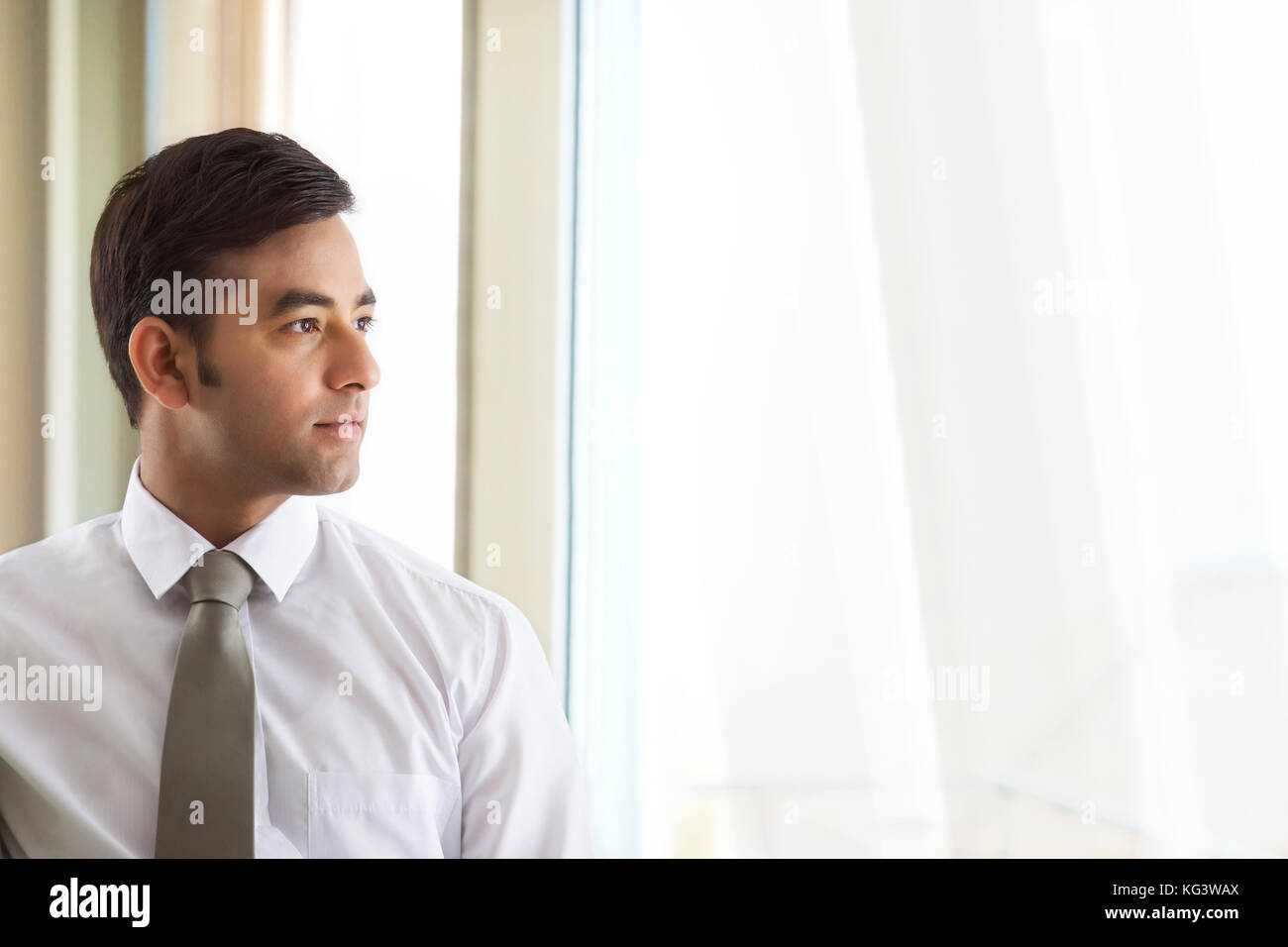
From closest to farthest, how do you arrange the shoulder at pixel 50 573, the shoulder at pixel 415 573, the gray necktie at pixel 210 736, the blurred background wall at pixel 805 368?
the gray necktie at pixel 210 736 → the shoulder at pixel 50 573 → the shoulder at pixel 415 573 → the blurred background wall at pixel 805 368

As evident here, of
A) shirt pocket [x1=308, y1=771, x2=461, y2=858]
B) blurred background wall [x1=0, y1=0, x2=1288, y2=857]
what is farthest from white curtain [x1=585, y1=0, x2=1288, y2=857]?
shirt pocket [x1=308, y1=771, x2=461, y2=858]

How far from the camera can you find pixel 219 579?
84 centimetres

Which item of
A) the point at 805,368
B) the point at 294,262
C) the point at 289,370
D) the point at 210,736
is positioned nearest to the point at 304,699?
the point at 210,736

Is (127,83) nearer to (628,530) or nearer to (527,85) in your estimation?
(527,85)

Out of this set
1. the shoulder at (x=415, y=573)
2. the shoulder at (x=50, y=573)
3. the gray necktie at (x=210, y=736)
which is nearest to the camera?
the gray necktie at (x=210, y=736)

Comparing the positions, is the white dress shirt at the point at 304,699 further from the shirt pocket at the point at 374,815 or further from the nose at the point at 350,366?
the nose at the point at 350,366

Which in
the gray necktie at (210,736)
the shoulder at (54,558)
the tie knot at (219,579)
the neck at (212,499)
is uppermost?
the neck at (212,499)

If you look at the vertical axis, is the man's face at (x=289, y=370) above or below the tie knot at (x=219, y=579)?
above

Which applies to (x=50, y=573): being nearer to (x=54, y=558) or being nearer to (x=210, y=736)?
(x=54, y=558)

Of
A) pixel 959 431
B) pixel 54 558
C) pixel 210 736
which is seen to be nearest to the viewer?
pixel 210 736

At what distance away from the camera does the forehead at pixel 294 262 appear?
86 centimetres

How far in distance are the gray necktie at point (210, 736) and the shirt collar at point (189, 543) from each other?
0.03 meters

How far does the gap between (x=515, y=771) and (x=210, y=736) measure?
0.28 m

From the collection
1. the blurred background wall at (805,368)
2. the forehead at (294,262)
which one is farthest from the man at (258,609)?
the blurred background wall at (805,368)
